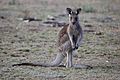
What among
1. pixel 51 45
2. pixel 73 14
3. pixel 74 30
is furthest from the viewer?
pixel 51 45

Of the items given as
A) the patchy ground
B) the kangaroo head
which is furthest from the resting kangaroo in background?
the patchy ground

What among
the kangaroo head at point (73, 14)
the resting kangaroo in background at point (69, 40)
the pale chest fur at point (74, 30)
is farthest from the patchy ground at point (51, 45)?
the kangaroo head at point (73, 14)

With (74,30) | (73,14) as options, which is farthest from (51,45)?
(73,14)

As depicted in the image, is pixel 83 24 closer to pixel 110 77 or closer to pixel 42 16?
pixel 42 16

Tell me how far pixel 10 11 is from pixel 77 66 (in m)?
11.5

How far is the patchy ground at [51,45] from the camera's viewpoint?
8.25m

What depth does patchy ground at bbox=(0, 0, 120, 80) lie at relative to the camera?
825 cm

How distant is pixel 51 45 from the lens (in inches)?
469

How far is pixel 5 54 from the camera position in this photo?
1027cm

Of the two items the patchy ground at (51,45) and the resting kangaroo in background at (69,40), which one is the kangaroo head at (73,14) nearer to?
the resting kangaroo in background at (69,40)

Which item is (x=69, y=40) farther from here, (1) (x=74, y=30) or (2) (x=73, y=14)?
(2) (x=73, y=14)

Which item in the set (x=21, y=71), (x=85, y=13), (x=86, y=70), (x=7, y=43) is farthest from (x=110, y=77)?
(x=85, y=13)

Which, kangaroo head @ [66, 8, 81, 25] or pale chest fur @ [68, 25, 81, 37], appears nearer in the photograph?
kangaroo head @ [66, 8, 81, 25]

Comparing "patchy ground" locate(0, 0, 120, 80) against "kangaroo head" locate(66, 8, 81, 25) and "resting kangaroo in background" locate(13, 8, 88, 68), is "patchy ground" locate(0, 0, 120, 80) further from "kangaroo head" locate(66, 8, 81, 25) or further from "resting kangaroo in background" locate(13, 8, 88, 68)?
"kangaroo head" locate(66, 8, 81, 25)
